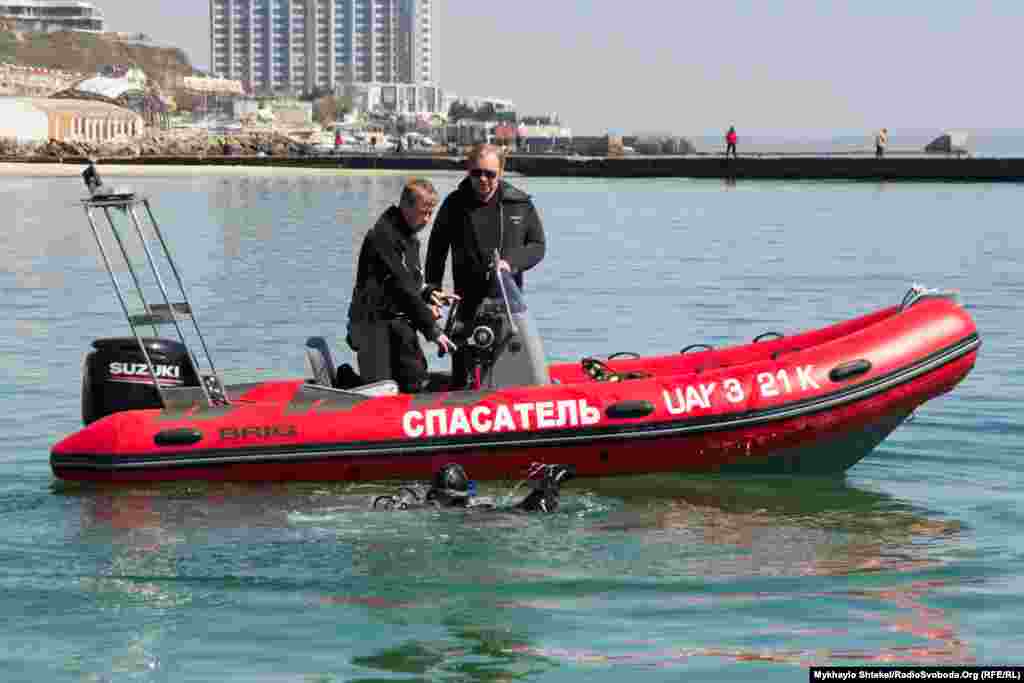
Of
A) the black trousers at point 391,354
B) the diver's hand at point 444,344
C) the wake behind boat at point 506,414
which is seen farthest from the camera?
the black trousers at point 391,354

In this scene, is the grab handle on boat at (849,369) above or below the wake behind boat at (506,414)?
above

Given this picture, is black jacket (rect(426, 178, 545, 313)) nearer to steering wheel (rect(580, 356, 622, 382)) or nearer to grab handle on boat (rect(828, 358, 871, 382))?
steering wheel (rect(580, 356, 622, 382))

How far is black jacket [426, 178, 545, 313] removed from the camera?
9.33 metres

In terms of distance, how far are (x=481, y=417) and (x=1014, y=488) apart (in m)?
2.85

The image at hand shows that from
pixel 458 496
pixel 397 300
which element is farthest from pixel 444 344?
pixel 458 496

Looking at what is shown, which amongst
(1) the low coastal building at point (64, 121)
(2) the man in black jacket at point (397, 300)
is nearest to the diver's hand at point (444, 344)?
(2) the man in black jacket at point (397, 300)

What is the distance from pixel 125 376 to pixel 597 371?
8.41 feet

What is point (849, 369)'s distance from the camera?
30.1ft

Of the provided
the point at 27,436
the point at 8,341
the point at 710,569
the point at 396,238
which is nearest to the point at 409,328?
the point at 396,238

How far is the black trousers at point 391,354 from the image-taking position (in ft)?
30.5

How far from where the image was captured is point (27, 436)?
11.1 m

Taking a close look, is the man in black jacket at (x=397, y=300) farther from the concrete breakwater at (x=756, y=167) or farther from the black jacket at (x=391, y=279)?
the concrete breakwater at (x=756, y=167)

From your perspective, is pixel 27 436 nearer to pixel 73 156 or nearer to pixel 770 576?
pixel 770 576

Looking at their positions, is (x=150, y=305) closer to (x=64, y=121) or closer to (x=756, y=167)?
(x=756, y=167)
